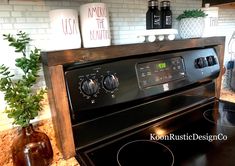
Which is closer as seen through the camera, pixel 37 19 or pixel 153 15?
pixel 37 19

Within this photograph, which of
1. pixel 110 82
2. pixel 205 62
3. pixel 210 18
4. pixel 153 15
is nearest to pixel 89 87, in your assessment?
pixel 110 82

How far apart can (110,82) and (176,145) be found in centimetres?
33

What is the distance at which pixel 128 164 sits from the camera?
0.60 metres

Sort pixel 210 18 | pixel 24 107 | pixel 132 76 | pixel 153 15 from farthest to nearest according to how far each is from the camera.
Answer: pixel 210 18 < pixel 153 15 < pixel 132 76 < pixel 24 107

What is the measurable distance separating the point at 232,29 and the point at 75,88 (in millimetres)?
1354

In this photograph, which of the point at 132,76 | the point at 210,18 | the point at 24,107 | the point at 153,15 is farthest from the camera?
the point at 210,18

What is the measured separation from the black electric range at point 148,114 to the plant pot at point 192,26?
0.09 meters

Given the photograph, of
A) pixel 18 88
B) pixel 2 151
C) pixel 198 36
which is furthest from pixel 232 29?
pixel 2 151

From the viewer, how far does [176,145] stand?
2.24ft

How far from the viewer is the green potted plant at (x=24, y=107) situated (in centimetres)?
59

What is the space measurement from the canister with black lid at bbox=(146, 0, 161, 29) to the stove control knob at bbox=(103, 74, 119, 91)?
1.25ft

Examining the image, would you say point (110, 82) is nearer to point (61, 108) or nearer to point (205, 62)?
point (61, 108)

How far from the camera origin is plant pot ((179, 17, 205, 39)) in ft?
2.98

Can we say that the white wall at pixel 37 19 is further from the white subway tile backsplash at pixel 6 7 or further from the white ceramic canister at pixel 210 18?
the white ceramic canister at pixel 210 18
